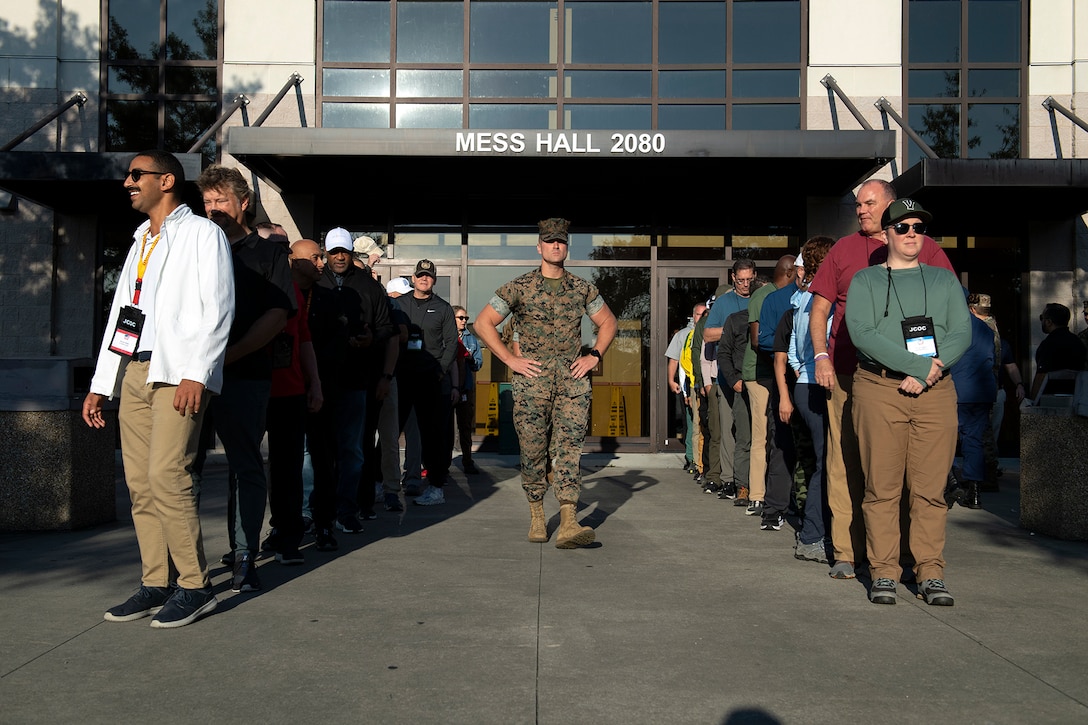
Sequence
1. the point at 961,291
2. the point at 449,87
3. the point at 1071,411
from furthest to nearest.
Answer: the point at 449,87 < the point at 1071,411 < the point at 961,291

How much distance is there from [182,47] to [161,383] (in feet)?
36.3

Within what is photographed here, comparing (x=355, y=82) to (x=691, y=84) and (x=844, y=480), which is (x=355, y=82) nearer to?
(x=691, y=84)

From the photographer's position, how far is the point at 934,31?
14.4 m

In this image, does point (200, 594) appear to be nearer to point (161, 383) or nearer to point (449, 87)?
point (161, 383)

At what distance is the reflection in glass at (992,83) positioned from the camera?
46.9 ft

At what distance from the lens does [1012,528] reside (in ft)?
26.3

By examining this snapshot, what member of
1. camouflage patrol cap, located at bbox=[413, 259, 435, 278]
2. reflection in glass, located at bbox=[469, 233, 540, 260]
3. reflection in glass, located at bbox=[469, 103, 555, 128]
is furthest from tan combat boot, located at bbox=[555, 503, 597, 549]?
reflection in glass, located at bbox=[469, 103, 555, 128]

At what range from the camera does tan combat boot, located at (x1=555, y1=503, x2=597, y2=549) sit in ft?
22.1

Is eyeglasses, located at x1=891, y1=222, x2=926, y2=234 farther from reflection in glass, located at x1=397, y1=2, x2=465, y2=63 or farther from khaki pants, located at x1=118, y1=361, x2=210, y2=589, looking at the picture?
reflection in glass, located at x1=397, y1=2, x2=465, y2=63

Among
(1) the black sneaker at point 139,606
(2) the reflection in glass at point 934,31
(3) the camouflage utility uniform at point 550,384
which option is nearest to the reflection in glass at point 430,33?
(2) the reflection in glass at point 934,31

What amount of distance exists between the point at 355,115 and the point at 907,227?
34.0 feet

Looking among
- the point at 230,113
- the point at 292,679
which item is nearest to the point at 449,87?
the point at 230,113

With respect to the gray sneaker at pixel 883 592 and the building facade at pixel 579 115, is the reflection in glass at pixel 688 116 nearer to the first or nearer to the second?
the building facade at pixel 579 115

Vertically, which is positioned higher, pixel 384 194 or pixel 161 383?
pixel 384 194
